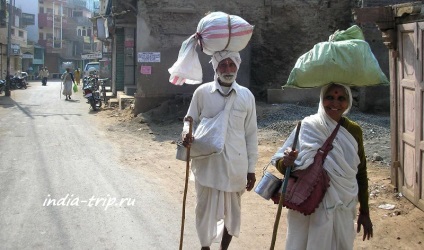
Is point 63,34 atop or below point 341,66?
atop

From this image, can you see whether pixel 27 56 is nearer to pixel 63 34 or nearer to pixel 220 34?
pixel 63 34

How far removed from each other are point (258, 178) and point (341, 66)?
5.07m

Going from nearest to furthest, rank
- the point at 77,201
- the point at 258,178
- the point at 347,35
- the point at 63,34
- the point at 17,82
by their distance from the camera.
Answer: the point at 347,35 → the point at 77,201 → the point at 258,178 → the point at 17,82 → the point at 63,34

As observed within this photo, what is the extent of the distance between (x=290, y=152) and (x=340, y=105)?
42 cm

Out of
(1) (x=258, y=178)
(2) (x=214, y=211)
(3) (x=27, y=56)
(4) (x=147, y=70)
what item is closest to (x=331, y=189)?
(2) (x=214, y=211)

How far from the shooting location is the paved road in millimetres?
4738

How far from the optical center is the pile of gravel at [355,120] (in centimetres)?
865

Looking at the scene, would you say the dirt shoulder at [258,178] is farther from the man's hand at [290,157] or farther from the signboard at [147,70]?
the man's hand at [290,157]

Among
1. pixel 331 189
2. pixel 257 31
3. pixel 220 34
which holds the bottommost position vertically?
pixel 331 189

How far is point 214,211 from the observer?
386 cm

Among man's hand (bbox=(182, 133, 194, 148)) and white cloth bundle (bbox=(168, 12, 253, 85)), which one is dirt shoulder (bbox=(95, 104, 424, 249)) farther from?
white cloth bundle (bbox=(168, 12, 253, 85))

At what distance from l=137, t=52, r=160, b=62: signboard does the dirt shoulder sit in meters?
1.51

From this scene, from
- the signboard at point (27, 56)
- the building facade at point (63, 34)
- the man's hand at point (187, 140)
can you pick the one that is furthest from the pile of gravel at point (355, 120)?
the building facade at point (63, 34)

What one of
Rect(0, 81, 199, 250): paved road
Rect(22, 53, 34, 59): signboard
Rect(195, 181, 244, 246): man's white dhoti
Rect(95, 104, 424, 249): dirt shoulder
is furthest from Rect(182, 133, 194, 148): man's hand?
Rect(22, 53, 34, 59): signboard
